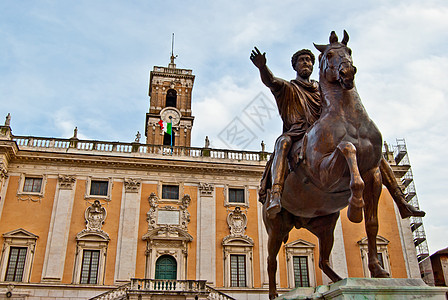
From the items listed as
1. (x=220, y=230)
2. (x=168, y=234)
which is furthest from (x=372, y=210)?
(x=220, y=230)

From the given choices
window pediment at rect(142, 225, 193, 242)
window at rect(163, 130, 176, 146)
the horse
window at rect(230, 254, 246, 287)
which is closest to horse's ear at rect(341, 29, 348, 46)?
the horse

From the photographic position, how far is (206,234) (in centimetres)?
2708

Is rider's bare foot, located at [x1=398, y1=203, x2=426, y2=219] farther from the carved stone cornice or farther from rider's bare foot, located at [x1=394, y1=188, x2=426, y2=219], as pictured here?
the carved stone cornice

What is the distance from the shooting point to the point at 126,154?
94.3ft

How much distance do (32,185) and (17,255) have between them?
4.38 meters

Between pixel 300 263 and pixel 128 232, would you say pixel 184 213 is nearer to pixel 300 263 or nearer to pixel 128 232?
pixel 128 232

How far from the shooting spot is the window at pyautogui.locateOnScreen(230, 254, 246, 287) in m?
26.1

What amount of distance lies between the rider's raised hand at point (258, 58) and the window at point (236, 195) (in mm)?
23522

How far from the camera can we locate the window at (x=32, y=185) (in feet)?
87.8

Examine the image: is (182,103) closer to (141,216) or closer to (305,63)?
(141,216)

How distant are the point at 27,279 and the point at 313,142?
24.2m

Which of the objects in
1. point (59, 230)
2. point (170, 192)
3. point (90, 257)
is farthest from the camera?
point (170, 192)

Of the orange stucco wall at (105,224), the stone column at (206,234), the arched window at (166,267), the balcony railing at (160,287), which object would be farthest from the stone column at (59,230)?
the stone column at (206,234)

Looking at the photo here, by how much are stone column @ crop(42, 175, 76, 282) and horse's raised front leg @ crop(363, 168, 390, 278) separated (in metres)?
23.6
